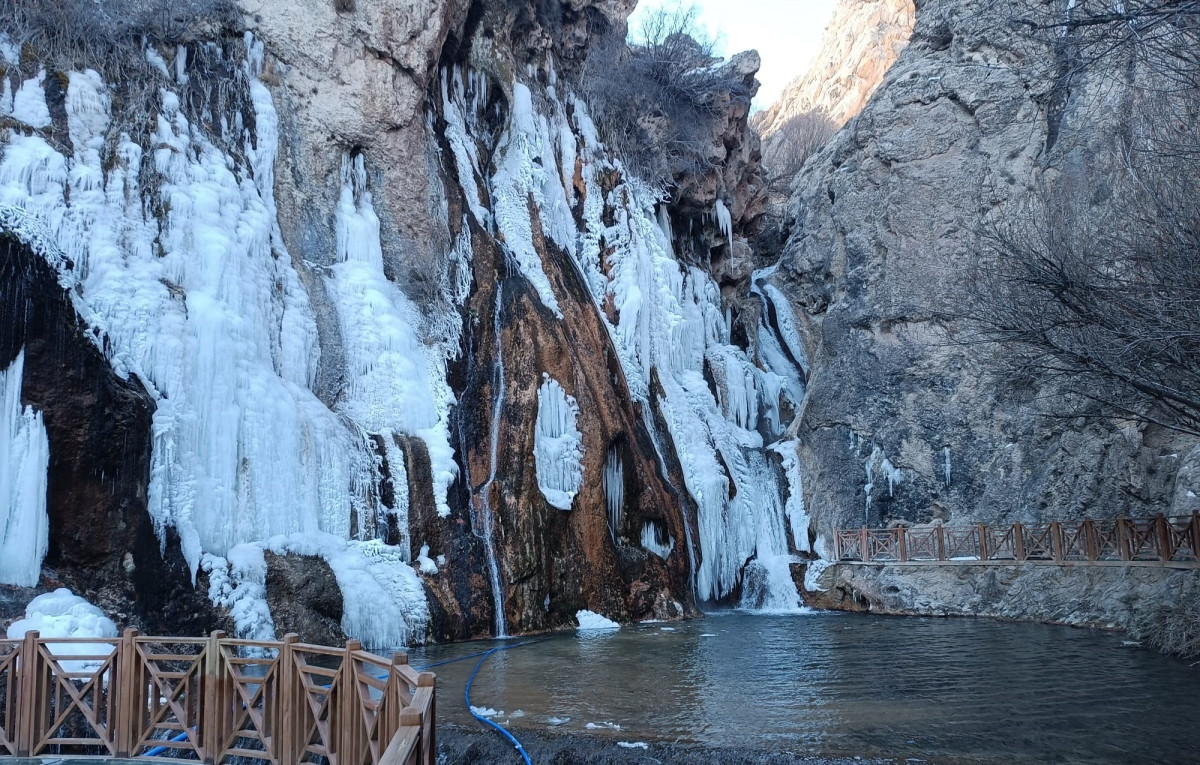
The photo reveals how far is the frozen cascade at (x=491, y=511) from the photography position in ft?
50.0

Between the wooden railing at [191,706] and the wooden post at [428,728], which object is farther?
the wooden railing at [191,706]

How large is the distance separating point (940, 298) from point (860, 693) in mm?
14257

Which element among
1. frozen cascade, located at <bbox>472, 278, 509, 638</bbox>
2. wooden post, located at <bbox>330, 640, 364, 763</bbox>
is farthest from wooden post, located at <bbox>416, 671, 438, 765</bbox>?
frozen cascade, located at <bbox>472, 278, 509, 638</bbox>

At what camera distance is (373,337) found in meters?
16.6

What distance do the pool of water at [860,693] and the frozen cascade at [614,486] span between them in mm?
3287

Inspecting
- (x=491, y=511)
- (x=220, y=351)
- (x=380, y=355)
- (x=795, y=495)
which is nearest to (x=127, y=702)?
(x=220, y=351)

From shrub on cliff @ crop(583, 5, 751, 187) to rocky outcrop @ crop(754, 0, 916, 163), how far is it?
16.4 m

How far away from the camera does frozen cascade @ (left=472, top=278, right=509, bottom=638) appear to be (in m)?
15.2

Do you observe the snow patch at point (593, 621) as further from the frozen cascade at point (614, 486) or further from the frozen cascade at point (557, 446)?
the frozen cascade at point (557, 446)

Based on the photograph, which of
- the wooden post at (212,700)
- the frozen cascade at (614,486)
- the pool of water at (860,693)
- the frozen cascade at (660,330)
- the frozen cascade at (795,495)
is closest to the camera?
the wooden post at (212,700)

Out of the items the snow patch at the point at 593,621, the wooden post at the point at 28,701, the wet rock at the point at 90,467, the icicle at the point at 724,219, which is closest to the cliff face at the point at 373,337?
the wet rock at the point at 90,467

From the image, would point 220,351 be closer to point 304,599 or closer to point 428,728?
point 304,599

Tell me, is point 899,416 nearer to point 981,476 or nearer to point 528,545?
point 981,476

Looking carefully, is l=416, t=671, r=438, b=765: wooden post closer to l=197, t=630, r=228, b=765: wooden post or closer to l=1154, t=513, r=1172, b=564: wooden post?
l=197, t=630, r=228, b=765: wooden post
